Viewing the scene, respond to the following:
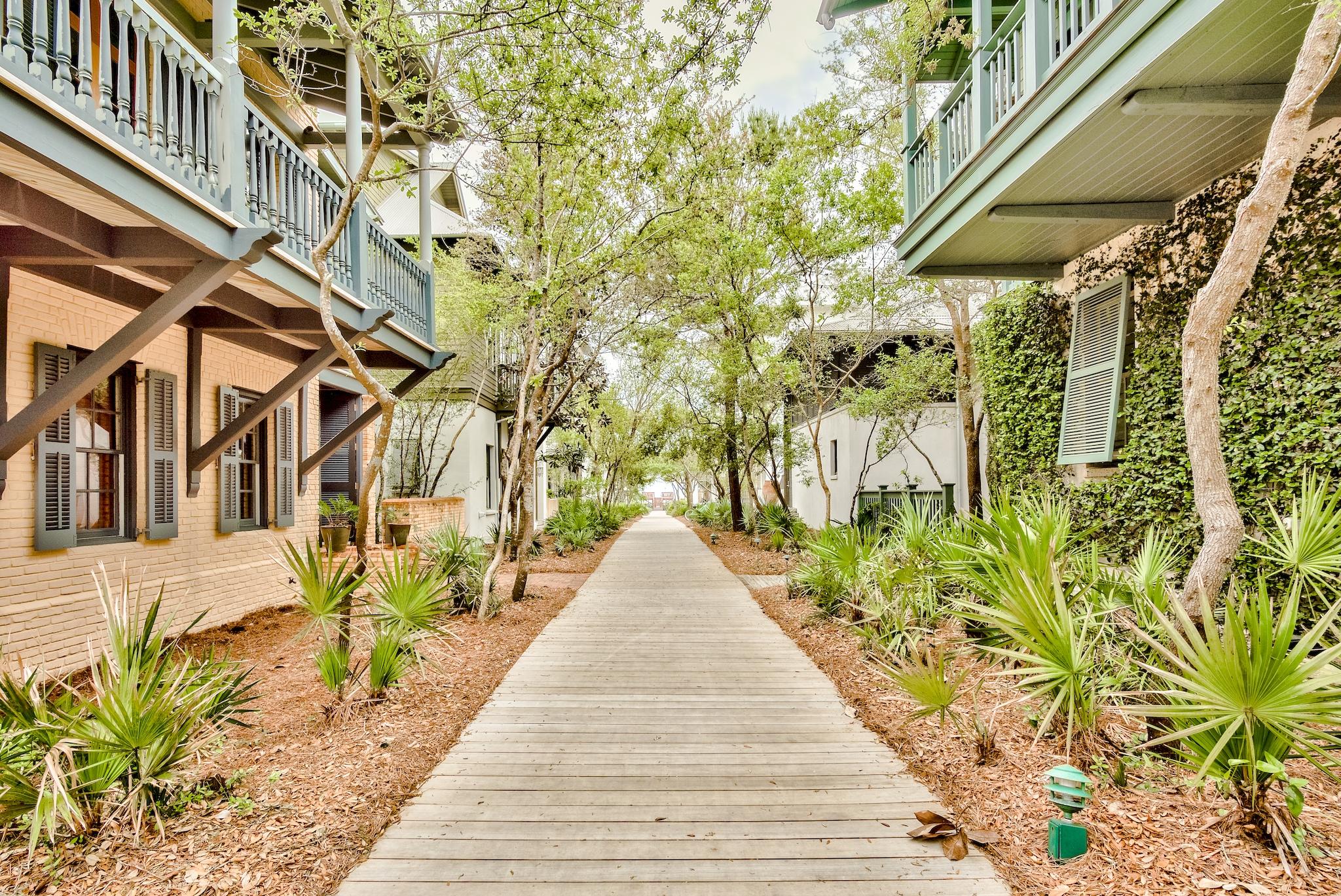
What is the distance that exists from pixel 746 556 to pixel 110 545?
454 inches

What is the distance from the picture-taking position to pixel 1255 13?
3734 millimetres

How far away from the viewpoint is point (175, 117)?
4.41 m

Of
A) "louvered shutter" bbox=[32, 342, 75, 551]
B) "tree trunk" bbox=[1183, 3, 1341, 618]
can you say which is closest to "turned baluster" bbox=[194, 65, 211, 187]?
"louvered shutter" bbox=[32, 342, 75, 551]

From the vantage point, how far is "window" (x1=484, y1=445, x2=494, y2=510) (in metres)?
17.6

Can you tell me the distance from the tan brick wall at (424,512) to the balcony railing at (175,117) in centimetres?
521

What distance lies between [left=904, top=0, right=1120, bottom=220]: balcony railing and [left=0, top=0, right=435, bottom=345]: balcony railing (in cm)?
601

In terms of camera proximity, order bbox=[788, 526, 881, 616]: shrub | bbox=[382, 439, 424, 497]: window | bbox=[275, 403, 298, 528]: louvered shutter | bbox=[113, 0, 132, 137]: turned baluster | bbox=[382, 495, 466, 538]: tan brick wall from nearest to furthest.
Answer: bbox=[113, 0, 132, 137]: turned baluster → bbox=[788, 526, 881, 616]: shrub → bbox=[275, 403, 298, 528]: louvered shutter → bbox=[382, 495, 466, 538]: tan brick wall → bbox=[382, 439, 424, 497]: window

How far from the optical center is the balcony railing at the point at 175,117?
350 cm

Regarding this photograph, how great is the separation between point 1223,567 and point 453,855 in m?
3.98

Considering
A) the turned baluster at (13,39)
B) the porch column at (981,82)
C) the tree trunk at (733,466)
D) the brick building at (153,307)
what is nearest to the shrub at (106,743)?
the brick building at (153,307)

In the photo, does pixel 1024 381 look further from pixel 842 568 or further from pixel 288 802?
pixel 288 802

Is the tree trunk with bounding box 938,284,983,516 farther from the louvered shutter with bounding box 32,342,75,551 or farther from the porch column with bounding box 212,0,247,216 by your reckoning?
the louvered shutter with bounding box 32,342,75,551

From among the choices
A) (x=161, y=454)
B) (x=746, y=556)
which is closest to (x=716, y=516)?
(x=746, y=556)

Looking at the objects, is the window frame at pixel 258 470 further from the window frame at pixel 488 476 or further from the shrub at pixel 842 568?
the window frame at pixel 488 476
